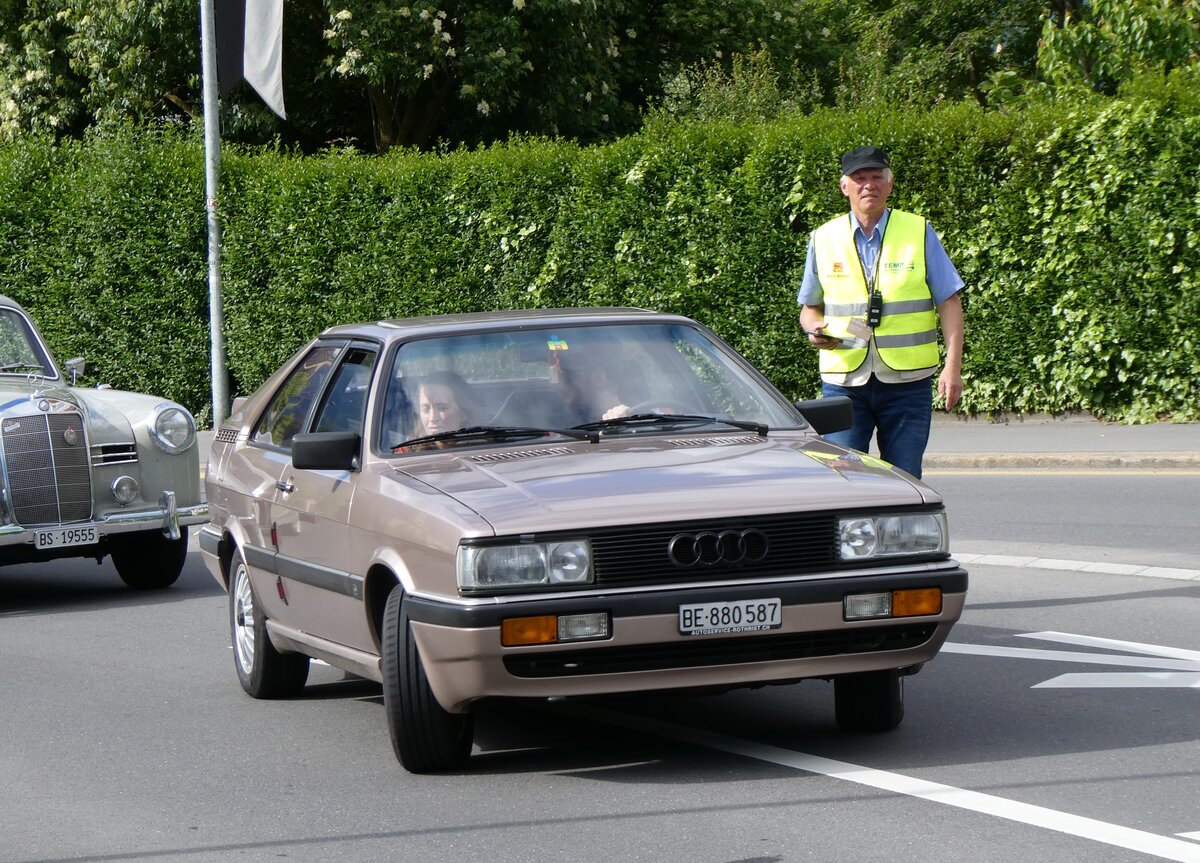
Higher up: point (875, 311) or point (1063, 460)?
point (875, 311)

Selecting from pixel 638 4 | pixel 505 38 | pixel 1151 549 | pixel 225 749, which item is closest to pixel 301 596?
pixel 225 749

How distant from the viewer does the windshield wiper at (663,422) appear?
668cm

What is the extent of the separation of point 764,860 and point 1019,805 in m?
0.88

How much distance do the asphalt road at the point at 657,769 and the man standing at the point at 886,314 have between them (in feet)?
3.53

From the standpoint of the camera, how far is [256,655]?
7641mm

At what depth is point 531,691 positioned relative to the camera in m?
5.63

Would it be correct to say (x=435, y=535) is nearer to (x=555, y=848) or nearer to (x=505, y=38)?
(x=555, y=848)

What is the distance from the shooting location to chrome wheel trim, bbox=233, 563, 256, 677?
7742 millimetres

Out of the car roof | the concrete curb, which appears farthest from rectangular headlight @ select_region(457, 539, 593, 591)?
the concrete curb

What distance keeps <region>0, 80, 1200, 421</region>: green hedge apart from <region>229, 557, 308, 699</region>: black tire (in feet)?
37.0

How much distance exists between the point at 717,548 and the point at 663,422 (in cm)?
115

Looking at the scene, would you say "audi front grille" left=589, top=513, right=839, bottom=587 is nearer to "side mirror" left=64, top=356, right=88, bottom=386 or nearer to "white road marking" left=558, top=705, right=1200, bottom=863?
"white road marking" left=558, top=705, right=1200, bottom=863

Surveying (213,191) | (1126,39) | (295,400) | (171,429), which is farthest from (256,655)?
(1126,39)

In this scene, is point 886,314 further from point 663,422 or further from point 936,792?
point 936,792
